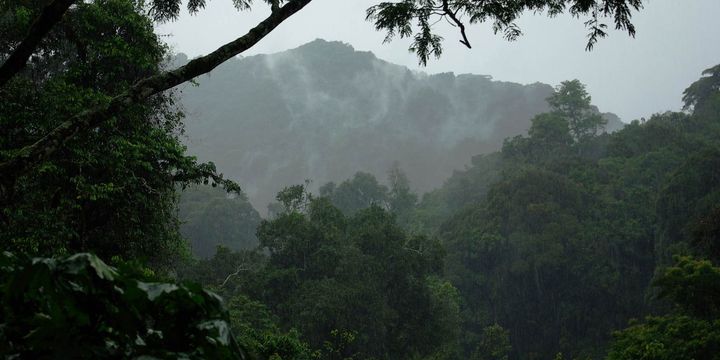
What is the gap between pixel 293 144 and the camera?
93.3 metres

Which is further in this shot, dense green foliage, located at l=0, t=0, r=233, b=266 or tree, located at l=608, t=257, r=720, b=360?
tree, located at l=608, t=257, r=720, b=360

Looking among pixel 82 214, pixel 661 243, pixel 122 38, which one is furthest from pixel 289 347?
pixel 661 243

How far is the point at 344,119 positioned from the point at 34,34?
95645mm

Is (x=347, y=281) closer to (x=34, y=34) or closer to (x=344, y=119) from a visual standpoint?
(x=34, y=34)

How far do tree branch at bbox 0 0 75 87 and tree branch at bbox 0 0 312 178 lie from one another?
41 cm

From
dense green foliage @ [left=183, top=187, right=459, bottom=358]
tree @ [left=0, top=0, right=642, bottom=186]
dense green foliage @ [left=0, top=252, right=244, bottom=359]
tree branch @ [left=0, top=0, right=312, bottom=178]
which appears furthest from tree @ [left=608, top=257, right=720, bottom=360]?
dense green foliage @ [left=0, top=252, right=244, bottom=359]

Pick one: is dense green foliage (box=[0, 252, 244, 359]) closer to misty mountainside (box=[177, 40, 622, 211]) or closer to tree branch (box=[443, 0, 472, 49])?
tree branch (box=[443, 0, 472, 49])

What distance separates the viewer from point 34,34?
10.6 ft

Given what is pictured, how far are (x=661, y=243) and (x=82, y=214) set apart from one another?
23.9m

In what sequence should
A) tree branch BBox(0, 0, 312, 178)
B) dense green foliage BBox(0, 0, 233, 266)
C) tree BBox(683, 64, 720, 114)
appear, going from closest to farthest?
tree branch BBox(0, 0, 312, 178)
dense green foliage BBox(0, 0, 233, 266)
tree BBox(683, 64, 720, 114)

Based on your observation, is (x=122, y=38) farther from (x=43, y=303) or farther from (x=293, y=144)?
(x=293, y=144)

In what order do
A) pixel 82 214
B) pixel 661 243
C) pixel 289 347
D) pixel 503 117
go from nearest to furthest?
1. pixel 82 214
2. pixel 289 347
3. pixel 661 243
4. pixel 503 117

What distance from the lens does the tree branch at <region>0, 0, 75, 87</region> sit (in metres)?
3.21

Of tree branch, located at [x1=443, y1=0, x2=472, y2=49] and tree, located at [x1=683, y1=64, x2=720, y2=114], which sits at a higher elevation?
tree branch, located at [x1=443, y1=0, x2=472, y2=49]
